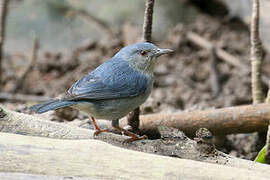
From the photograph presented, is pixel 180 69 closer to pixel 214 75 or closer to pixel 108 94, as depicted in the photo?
pixel 214 75

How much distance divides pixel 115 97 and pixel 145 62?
52 centimetres

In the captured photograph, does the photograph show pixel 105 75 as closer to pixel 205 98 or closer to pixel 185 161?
pixel 185 161

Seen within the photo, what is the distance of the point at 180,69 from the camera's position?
7145 mm

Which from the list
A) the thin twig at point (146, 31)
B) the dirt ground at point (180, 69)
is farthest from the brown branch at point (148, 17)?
the dirt ground at point (180, 69)

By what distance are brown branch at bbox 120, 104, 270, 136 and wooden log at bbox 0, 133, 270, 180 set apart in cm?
114

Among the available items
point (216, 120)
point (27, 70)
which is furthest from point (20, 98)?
point (216, 120)

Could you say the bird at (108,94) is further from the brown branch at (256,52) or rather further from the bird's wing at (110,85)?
the brown branch at (256,52)

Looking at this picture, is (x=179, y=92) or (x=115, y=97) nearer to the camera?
(x=115, y=97)

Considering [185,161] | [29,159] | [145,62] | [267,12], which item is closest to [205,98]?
[267,12]

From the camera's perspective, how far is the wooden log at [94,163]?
8.45 feet

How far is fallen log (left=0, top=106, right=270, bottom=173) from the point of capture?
3.02 meters

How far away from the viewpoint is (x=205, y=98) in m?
6.24

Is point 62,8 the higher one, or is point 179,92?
point 62,8

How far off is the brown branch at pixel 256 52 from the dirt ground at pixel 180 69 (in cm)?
118
